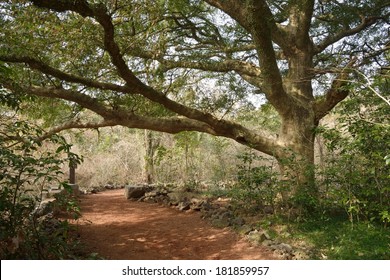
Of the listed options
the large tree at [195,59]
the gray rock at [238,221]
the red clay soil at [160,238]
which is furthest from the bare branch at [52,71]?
the gray rock at [238,221]

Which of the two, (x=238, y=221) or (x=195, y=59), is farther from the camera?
(x=195, y=59)

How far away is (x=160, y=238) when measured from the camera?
19.0ft

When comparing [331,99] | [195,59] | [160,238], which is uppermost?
[195,59]

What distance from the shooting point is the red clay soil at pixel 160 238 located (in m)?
4.87

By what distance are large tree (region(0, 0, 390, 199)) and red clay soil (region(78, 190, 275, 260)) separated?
74.9 inches

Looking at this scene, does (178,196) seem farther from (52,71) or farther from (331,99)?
(52,71)

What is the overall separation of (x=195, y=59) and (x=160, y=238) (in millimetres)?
4248

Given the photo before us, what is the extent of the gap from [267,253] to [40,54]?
525cm

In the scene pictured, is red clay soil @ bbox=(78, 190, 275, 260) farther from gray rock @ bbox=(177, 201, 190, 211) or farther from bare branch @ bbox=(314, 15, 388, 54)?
bare branch @ bbox=(314, 15, 388, 54)

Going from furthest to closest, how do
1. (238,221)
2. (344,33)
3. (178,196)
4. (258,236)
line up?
(178,196)
(344,33)
(238,221)
(258,236)

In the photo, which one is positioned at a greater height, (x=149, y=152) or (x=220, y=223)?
(x=149, y=152)

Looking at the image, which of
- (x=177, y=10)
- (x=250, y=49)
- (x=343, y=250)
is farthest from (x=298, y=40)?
(x=343, y=250)

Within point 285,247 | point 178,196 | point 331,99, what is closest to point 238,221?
point 285,247

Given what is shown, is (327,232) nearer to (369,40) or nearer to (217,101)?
(217,101)
